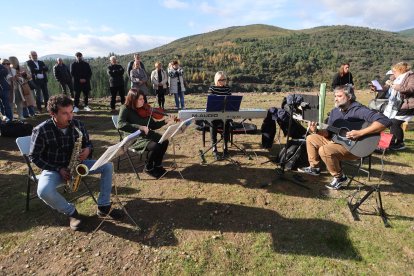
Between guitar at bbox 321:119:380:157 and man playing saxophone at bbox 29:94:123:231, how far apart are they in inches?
147

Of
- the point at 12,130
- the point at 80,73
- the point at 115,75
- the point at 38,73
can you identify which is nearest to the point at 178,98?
the point at 115,75

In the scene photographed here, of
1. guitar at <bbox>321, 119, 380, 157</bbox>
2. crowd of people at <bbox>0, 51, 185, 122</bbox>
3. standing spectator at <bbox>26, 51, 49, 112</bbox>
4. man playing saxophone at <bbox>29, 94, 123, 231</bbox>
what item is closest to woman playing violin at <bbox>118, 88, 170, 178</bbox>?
man playing saxophone at <bbox>29, 94, 123, 231</bbox>

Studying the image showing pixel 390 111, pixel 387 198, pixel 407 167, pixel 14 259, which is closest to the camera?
pixel 14 259

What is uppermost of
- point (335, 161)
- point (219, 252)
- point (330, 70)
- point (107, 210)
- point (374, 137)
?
point (330, 70)

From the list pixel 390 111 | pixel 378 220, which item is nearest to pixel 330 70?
pixel 390 111

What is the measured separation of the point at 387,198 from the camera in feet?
16.2

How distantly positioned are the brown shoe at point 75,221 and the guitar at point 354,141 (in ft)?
13.7

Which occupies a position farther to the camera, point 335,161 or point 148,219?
point 335,161

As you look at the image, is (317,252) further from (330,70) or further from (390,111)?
(330,70)

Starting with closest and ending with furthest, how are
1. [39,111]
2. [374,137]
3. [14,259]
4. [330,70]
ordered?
[14,259]
[374,137]
[39,111]
[330,70]

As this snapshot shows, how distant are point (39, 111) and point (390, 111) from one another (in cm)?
1194

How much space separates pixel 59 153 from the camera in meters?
4.06

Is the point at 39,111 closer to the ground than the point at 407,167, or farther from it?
farther from it

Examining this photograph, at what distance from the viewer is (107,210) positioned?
4.37m
